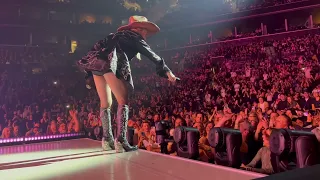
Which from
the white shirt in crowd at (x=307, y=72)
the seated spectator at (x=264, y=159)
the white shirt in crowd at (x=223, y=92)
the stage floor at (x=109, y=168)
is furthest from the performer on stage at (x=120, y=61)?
the white shirt in crowd at (x=307, y=72)

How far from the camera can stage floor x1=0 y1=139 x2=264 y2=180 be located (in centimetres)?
161

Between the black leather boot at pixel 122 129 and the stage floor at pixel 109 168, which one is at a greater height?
the black leather boot at pixel 122 129

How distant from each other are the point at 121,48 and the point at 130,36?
132mm

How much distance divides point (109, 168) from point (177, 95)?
8.64 metres

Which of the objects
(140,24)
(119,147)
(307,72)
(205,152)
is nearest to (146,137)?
(205,152)

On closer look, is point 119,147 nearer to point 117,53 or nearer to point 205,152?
point 117,53

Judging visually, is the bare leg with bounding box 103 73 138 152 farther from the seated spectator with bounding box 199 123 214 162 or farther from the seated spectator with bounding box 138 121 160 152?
the seated spectator with bounding box 138 121 160 152

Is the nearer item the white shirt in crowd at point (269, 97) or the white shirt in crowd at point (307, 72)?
the white shirt in crowd at point (269, 97)

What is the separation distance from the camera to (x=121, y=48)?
8.00 ft

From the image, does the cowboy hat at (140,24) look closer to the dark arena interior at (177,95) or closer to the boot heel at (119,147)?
the dark arena interior at (177,95)

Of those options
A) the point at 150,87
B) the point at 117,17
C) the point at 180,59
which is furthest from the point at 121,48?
the point at 117,17

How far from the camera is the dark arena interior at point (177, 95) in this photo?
1872mm

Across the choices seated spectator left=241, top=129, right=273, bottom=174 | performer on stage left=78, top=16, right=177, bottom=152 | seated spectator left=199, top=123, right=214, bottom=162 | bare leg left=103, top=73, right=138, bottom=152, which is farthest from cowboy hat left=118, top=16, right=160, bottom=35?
seated spectator left=241, top=129, right=273, bottom=174

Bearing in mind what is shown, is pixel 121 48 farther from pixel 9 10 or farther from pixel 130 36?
pixel 9 10
